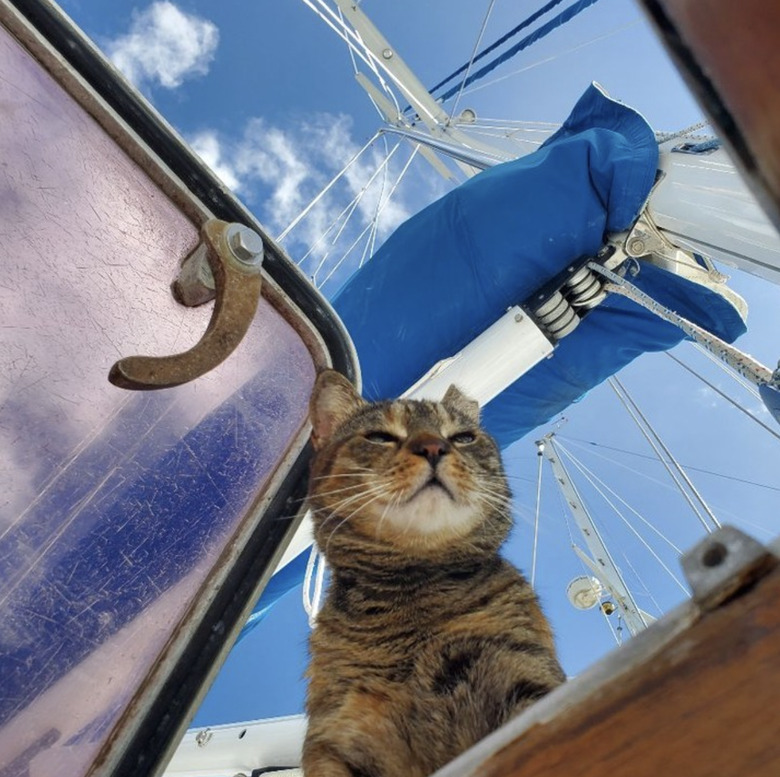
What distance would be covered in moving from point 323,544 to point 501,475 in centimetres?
53

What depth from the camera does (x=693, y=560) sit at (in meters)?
0.31

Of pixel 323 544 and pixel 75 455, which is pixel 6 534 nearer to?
pixel 75 455

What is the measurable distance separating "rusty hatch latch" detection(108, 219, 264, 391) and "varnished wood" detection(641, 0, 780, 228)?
52cm

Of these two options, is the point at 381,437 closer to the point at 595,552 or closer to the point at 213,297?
the point at 213,297

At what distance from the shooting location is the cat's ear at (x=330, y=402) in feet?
3.33

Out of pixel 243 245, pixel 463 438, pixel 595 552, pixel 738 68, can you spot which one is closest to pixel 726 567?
pixel 738 68

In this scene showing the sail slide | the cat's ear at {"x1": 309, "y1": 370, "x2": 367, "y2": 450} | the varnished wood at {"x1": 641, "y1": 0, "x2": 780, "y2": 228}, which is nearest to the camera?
the varnished wood at {"x1": 641, "y1": 0, "x2": 780, "y2": 228}

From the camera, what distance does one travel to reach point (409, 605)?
1015 mm

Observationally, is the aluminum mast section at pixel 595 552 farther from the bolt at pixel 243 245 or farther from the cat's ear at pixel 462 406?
the bolt at pixel 243 245

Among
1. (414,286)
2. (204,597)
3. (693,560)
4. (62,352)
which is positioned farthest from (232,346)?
(414,286)

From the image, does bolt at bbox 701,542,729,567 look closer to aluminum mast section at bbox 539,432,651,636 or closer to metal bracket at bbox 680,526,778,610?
metal bracket at bbox 680,526,778,610

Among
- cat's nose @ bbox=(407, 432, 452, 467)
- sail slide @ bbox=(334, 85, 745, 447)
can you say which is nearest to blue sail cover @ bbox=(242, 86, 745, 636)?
sail slide @ bbox=(334, 85, 745, 447)

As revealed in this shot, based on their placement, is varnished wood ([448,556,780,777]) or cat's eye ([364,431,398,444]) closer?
varnished wood ([448,556,780,777])

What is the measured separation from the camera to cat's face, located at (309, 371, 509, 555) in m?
1.18
